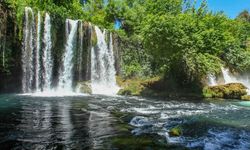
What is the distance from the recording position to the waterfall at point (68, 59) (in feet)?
103

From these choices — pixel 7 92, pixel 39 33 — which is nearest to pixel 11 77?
pixel 7 92

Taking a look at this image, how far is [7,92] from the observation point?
93.1ft

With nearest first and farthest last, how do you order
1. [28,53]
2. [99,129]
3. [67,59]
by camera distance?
[99,129] < [28,53] < [67,59]

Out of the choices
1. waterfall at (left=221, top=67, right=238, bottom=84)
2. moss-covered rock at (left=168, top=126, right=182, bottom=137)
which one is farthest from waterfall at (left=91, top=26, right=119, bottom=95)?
moss-covered rock at (left=168, top=126, right=182, bottom=137)

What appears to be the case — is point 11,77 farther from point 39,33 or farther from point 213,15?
point 213,15

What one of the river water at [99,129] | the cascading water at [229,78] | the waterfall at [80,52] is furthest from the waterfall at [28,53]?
the cascading water at [229,78]

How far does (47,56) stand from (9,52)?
374 cm

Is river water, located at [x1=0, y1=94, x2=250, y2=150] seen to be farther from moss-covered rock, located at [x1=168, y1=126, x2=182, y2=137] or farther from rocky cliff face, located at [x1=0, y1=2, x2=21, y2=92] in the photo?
rocky cliff face, located at [x1=0, y1=2, x2=21, y2=92]

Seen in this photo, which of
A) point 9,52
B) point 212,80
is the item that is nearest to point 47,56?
point 9,52

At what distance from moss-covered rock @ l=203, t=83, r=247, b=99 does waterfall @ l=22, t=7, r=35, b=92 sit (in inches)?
590

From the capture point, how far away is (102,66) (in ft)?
115

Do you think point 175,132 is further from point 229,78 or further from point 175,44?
point 229,78

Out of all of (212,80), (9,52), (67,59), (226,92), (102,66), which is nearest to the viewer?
(9,52)

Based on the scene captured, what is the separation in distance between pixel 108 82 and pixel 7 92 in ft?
33.8
